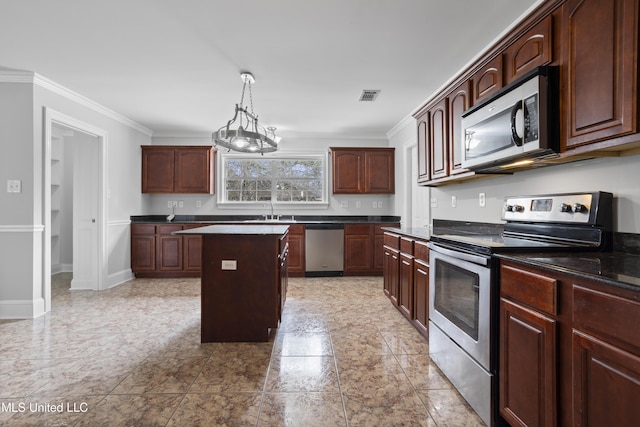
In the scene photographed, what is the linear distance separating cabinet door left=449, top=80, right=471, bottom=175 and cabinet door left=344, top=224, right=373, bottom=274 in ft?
8.02

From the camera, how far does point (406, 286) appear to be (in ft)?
9.59

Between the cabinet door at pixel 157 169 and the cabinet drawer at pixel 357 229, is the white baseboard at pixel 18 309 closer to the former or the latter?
the cabinet door at pixel 157 169

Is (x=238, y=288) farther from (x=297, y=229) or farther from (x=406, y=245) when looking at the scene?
(x=297, y=229)

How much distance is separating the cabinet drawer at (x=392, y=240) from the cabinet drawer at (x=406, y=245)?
0.38ft

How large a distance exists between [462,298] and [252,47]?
251 centimetres

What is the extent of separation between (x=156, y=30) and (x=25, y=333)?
9.34 ft

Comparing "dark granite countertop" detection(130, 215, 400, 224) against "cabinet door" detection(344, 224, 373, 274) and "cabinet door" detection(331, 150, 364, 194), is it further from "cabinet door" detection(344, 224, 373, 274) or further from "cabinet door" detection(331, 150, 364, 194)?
"cabinet door" detection(331, 150, 364, 194)

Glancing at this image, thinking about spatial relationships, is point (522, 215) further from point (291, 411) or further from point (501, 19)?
point (291, 411)

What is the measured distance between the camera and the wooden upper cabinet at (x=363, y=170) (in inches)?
211

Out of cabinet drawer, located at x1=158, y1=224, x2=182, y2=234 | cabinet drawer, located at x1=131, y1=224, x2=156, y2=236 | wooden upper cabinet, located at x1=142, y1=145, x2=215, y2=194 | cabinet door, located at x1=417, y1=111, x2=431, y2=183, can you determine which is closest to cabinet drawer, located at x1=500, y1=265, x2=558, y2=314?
cabinet door, located at x1=417, y1=111, x2=431, y2=183

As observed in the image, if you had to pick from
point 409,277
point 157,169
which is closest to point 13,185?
point 157,169

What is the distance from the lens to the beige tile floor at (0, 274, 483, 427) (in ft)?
5.36

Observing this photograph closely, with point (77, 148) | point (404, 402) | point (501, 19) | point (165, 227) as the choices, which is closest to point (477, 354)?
point (404, 402)

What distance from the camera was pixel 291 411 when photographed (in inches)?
65.4
